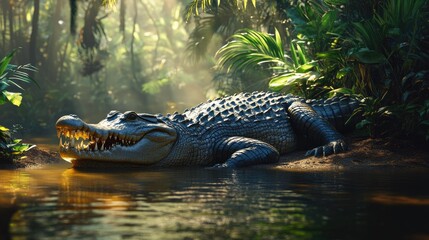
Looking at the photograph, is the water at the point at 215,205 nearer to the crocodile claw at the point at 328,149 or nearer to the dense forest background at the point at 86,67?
the crocodile claw at the point at 328,149

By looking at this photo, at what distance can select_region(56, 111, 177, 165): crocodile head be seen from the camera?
27.8 feet

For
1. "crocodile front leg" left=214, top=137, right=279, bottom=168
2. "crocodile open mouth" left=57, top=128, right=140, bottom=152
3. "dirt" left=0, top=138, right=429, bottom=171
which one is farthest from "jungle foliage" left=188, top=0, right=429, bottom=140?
"crocodile open mouth" left=57, top=128, right=140, bottom=152

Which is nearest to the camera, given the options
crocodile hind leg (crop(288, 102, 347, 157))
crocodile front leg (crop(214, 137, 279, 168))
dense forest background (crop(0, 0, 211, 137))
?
crocodile front leg (crop(214, 137, 279, 168))

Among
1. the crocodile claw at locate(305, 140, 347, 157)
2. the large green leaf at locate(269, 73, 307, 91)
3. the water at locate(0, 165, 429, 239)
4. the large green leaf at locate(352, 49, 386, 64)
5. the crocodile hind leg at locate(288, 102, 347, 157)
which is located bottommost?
the water at locate(0, 165, 429, 239)

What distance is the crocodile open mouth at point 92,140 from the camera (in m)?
8.48

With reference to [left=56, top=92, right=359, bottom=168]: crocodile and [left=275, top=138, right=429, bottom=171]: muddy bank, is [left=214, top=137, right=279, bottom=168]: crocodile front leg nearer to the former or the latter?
[left=56, top=92, right=359, bottom=168]: crocodile

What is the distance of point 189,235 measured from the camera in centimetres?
405

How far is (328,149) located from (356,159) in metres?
0.51

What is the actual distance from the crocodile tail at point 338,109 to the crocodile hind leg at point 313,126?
0.23 meters

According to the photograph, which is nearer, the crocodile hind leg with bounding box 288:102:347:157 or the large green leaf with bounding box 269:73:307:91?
the crocodile hind leg with bounding box 288:102:347:157

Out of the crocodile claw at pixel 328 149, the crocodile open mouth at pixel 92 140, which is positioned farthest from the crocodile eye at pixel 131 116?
the crocodile claw at pixel 328 149

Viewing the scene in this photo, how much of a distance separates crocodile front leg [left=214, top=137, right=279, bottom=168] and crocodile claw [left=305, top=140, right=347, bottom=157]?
522 millimetres

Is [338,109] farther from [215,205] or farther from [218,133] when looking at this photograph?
[215,205]

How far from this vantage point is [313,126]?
1009cm
